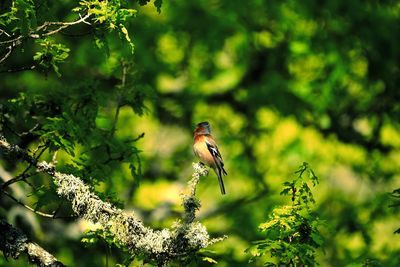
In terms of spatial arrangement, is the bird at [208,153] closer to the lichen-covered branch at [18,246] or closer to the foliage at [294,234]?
the foliage at [294,234]

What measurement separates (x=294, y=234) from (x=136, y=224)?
4.79 feet

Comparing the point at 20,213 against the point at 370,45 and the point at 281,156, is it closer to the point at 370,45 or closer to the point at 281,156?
the point at 281,156

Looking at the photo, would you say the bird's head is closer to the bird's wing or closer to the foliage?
the bird's wing

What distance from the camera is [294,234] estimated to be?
244 inches

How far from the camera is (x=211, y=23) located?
15.3 meters

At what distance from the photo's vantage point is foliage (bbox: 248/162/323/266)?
582cm

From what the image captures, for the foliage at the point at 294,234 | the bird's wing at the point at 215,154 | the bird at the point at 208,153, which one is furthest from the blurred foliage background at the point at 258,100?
the foliage at the point at 294,234

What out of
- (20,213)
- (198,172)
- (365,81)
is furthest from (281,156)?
(198,172)

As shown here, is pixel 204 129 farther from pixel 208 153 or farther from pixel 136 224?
pixel 136 224

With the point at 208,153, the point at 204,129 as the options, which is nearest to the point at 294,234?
the point at 208,153

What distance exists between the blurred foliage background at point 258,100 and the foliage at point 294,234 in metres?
6.93

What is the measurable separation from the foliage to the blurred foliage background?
693cm

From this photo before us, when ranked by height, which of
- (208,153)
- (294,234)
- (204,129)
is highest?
(204,129)

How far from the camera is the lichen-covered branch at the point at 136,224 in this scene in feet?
18.3
